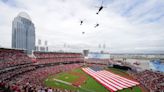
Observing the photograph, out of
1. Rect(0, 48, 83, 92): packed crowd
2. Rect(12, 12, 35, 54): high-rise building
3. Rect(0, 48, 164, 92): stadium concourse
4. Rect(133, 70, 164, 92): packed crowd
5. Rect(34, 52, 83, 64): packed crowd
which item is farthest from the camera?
Rect(12, 12, 35, 54): high-rise building

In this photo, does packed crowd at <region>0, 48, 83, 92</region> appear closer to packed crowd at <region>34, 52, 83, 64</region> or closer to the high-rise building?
packed crowd at <region>34, 52, 83, 64</region>

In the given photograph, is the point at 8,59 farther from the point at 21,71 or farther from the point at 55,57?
the point at 55,57

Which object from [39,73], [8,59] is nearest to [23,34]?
[39,73]

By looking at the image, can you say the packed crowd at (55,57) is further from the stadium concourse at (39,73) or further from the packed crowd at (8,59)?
the packed crowd at (8,59)

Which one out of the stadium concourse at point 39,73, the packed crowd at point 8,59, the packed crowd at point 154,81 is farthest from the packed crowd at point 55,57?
the packed crowd at point 154,81

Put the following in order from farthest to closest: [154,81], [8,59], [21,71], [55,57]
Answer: [55,57] < [21,71] < [8,59] < [154,81]

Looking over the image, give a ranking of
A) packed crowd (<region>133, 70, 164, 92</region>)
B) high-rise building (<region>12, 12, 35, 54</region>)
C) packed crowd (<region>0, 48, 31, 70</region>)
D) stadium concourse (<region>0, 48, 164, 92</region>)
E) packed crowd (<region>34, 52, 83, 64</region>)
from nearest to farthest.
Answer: stadium concourse (<region>0, 48, 164, 92</region>), packed crowd (<region>133, 70, 164, 92</region>), packed crowd (<region>0, 48, 31, 70</region>), packed crowd (<region>34, 52, 83, 64</region>), high-rise building (<region>12, 12, 35, 54</region>)

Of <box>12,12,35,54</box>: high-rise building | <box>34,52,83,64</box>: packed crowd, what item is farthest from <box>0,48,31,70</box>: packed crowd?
<box>12,12,35,54</box>: high-rise building
